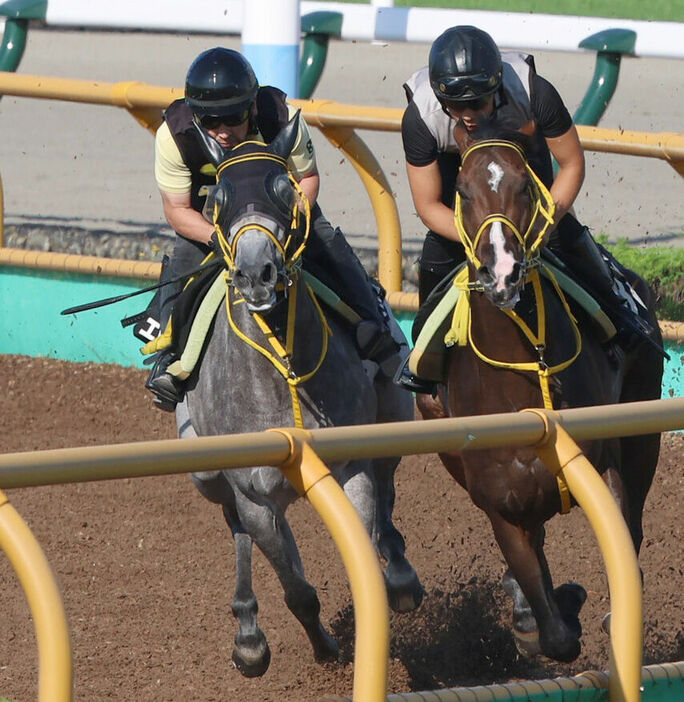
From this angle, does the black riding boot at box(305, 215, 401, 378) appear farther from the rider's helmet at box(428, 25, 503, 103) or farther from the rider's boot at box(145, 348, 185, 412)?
the rider's helmet at box(428, 25, 503, 103)

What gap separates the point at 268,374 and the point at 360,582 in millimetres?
2257

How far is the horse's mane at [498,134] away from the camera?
4.89m

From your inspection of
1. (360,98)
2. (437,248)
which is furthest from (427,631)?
(360,98)

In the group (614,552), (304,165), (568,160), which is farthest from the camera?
(304,165)

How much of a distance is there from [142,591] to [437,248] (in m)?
1.83

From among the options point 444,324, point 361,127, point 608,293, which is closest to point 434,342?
point 444,324

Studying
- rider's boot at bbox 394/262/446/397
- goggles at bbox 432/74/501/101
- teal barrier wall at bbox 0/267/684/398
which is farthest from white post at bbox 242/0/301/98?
goggles at bbox 432/74/501/101

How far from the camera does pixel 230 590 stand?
20.4ft

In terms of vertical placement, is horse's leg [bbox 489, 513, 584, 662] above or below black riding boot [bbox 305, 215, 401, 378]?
below

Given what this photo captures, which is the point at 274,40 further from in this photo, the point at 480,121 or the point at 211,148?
the point at 480,121

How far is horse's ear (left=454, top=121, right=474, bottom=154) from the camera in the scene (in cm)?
496

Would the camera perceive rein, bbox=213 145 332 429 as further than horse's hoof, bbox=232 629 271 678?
No

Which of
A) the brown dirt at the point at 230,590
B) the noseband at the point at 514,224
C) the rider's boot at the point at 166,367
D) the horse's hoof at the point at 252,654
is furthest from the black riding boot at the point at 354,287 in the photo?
the horse's hoof at the point at 252,654

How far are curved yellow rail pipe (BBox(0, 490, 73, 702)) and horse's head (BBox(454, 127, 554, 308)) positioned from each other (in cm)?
219
